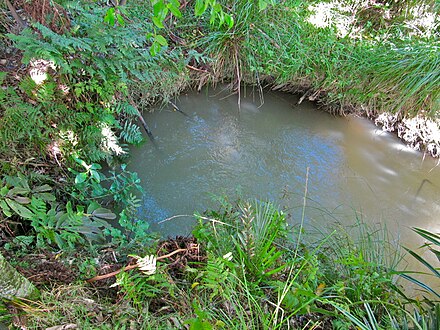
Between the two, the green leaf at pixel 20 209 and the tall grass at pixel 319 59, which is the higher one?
the tall grass at pixel 319 59

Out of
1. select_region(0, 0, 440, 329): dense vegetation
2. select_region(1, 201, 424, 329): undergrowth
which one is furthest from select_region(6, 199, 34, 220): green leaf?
select_region(1, 201, 424, 329): undergrowth

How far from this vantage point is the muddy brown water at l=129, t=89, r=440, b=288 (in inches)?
102

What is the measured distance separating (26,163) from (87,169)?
37cm

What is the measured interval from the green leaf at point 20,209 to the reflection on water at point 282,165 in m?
0.83

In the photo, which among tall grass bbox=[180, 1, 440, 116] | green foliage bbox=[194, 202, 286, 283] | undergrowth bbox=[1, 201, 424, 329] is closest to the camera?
undergrowth bbox=[1, 201, 424, 329]

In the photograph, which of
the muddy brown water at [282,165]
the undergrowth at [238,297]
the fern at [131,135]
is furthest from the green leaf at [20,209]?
the fern at [131,135]

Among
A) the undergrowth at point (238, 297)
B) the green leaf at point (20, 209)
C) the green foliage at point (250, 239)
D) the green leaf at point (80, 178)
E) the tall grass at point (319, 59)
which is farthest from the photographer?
the tall grass at point (319, 59)

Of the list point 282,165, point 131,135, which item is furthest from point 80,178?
point 282,165

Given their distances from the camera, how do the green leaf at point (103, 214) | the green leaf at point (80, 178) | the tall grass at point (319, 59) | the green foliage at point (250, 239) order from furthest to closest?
1. the tall grass at point (319, 59)
2. the green leaf at point (80, 178)
3. the green leaf at point (103, 214)
4. the green foliage at point (250, 239)

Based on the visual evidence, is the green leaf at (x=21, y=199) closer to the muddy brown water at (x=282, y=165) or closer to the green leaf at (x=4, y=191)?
the green leaf at (x=4, y=191)

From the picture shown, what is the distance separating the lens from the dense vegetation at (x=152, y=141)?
4.61 feet

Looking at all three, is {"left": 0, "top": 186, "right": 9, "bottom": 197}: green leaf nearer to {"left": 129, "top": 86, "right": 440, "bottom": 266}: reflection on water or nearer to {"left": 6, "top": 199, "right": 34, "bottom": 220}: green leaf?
{"left": 6, "top": 199, "right": 34, "bottom": 220}: green leaf

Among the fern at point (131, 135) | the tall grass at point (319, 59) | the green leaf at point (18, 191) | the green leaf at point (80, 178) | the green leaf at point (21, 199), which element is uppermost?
the tall grass at point (319, 59)

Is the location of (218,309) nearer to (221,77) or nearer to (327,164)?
(327,164)
